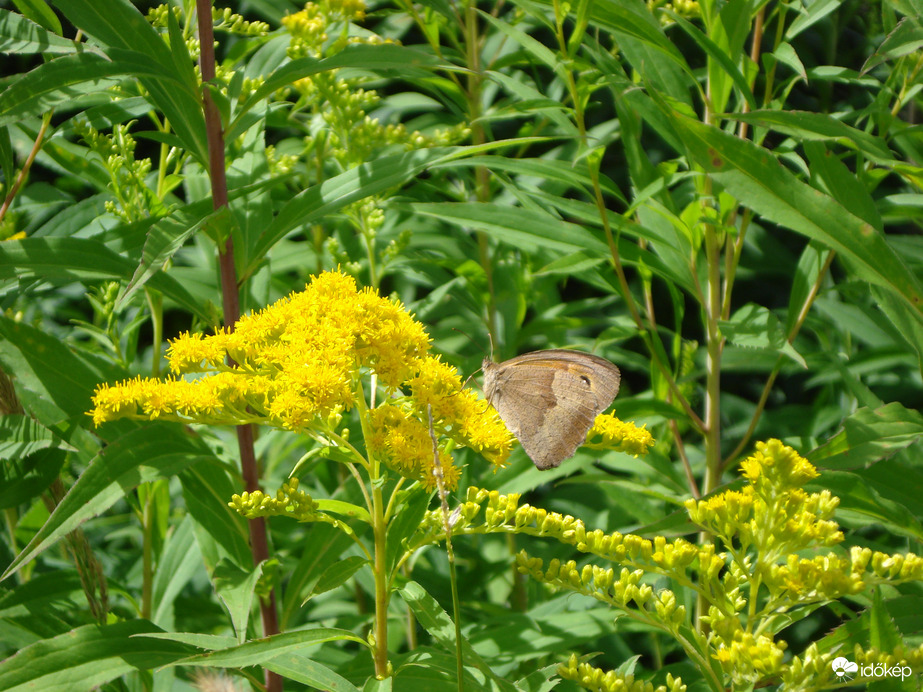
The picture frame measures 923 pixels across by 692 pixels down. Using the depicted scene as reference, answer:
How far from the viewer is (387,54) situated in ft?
5.34

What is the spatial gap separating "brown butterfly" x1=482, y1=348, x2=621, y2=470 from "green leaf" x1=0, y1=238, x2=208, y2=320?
0.81 m

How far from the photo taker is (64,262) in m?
1.60

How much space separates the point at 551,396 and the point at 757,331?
52 centimetres

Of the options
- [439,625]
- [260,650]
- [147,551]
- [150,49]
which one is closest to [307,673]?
[260,650]

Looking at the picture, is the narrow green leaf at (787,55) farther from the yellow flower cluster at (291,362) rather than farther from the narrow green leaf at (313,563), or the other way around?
the narrow green leaf at (313,563)

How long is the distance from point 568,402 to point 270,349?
2.59 ft

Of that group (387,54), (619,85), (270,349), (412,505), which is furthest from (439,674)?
(619,85)

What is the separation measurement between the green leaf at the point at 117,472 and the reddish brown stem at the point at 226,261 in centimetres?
14

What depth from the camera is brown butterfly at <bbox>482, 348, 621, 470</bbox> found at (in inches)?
73.8

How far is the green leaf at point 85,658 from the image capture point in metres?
1.37

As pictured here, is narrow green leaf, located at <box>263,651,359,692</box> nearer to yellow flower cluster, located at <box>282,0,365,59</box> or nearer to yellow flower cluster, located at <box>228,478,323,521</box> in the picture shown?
yellow flower cluster, located at <box>228,478,323,521</box>

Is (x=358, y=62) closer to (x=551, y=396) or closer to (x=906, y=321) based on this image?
(x=551, y=396)

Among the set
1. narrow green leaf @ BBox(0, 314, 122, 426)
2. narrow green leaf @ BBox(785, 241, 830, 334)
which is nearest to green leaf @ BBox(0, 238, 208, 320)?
narrow green leaf @ BBox(0, 314, 122, 426)

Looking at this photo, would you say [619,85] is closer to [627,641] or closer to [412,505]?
[412,505]
